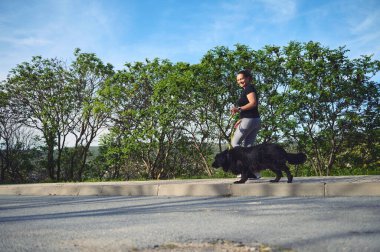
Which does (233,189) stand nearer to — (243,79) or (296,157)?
(296,157)

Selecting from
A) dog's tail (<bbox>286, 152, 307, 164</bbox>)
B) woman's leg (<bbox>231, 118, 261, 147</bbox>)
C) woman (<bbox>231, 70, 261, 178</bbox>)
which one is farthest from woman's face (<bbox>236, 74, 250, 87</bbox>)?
dog's tail (<bbox>286, 152, 307, 164</bbox>)

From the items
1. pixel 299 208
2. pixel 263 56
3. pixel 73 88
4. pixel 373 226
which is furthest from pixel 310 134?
pixel 73 88

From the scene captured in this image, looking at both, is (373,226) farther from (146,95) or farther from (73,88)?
(73,88)

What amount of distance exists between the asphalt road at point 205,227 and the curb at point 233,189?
477 mm

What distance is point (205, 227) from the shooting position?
139 inches

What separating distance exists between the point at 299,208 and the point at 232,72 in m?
8.56

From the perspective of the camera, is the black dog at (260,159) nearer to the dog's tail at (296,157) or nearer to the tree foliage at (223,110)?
the dog's tail at (296,157)

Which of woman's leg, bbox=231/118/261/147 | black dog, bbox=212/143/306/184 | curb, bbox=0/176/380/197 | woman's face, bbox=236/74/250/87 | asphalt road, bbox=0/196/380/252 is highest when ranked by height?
woman's face, bbox=236/74/250/87

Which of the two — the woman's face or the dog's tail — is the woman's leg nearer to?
the woman's face

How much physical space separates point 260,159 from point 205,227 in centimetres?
327

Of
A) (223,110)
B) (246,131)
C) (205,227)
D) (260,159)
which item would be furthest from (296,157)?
(223,110)

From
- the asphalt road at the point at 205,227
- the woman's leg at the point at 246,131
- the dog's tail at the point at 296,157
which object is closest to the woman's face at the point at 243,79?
the woman's leg at the point at 246,131

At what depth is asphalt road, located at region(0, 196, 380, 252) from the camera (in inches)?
109

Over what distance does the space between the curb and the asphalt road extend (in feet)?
1.56
